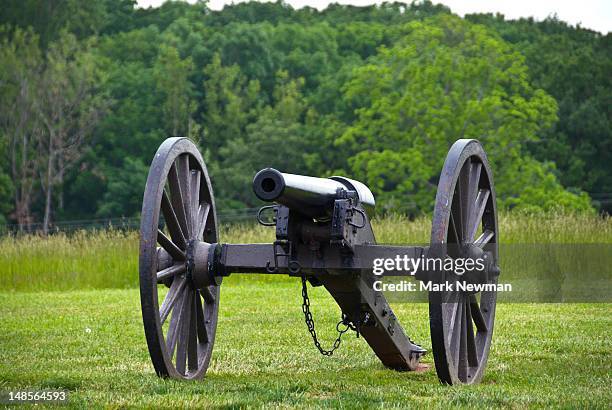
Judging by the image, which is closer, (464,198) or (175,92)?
(464,198)

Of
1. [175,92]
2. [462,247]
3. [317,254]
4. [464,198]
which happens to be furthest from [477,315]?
[175,92]

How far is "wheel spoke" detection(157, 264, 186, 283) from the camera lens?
7.28 metres

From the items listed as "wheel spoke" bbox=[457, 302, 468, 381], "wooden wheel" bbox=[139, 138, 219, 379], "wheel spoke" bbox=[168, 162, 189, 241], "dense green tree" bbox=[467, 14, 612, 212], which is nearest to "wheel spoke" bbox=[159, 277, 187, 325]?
"wooden wheel" bbox=[139, 138, 219, 379]

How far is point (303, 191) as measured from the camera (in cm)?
691

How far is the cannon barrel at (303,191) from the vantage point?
6.69 meters

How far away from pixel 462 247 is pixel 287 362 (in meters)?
2.07

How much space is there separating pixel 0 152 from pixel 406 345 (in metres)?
46.0

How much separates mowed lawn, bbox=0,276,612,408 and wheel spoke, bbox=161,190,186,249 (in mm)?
883

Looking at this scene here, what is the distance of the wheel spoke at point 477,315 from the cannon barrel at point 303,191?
0.90m

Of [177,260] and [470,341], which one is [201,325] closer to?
[177,260]

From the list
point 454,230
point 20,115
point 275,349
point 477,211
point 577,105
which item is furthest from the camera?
point 20,115

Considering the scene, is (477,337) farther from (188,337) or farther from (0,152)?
(0,152)

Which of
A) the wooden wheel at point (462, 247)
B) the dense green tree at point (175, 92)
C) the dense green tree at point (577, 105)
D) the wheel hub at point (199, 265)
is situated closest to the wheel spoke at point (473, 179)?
the wooden wheel at point (462, 247)

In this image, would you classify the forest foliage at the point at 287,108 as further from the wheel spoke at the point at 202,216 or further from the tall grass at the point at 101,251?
the wheel spoke at the point at 202,216
